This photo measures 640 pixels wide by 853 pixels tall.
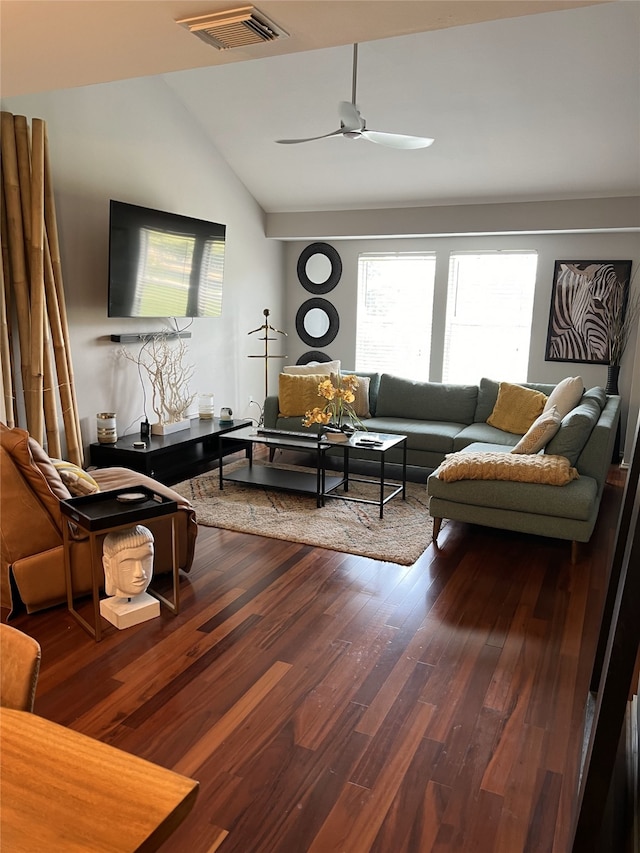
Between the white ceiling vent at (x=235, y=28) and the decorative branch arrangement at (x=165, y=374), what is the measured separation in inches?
138

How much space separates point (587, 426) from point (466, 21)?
2638 millimetres

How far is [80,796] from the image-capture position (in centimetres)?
99

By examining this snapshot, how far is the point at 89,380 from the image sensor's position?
5.03 metres

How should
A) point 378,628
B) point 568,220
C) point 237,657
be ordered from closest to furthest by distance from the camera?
point 237,657 → point 378,628 → point 568,220

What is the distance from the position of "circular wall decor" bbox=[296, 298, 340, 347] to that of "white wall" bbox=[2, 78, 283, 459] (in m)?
1.12

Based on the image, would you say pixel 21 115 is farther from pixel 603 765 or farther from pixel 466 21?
pixel 603 765

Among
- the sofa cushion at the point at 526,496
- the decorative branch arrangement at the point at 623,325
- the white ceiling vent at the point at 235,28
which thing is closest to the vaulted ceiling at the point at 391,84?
the white ceiling vent at the point at 235,28

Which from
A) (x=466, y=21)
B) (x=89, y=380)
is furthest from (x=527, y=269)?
(x=466, y=21)

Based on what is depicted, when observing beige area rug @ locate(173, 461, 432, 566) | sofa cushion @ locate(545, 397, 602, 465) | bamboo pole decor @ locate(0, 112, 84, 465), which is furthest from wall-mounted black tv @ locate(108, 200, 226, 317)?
sofa cushion @ locate(545, 397, 602, 465)

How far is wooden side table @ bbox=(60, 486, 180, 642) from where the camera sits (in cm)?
282

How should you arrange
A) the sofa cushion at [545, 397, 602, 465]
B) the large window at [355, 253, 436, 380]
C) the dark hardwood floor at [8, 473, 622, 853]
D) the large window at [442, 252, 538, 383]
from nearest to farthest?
the dark hardwood floor at [8, 473, 622, 853] < the sofa cushion at [545, 397, 602, 465] < the large window at [442, 252, 538, 383] < the large window at [355, 253, 436, 380]

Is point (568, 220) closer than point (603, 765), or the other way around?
point (603, 765)

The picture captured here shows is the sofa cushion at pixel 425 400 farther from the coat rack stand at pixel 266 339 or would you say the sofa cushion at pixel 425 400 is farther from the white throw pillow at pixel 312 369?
the coat rack stand at pixel 266 339

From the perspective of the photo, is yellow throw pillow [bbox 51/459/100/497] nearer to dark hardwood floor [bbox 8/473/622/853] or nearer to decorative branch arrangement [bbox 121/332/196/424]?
dark hardwood floor [bbox 8/473/622/853]
